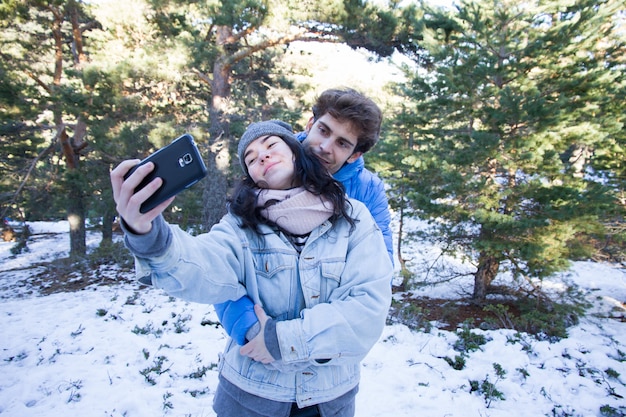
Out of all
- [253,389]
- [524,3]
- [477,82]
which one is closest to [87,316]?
[253,389]

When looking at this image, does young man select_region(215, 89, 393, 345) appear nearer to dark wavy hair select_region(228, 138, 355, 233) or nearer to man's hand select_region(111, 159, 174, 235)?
dark wavy hair select_region(228, 138, 355, 233)

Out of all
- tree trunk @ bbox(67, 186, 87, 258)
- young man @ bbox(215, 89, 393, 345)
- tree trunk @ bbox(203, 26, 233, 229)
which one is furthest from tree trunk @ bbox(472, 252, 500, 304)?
tree trunk @ bbox(67, 186, 87, 258)

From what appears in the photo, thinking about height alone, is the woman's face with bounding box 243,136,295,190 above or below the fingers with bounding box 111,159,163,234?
above

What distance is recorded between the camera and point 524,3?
7.02 m

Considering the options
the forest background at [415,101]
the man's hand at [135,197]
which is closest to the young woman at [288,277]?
the man's hand at [135,197]

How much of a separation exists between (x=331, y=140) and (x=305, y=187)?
22.9 inches

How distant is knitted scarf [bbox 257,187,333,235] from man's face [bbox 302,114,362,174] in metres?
0.56

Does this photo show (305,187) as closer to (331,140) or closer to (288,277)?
(288,277)

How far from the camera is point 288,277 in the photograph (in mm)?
1283

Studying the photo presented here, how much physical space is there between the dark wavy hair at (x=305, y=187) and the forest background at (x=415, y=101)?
5.87 m

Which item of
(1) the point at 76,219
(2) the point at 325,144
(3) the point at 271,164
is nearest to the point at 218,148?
(1) the point at 76,219

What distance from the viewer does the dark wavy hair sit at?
130cm

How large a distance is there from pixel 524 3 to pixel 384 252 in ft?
27.2

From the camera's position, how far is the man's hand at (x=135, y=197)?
88cm
